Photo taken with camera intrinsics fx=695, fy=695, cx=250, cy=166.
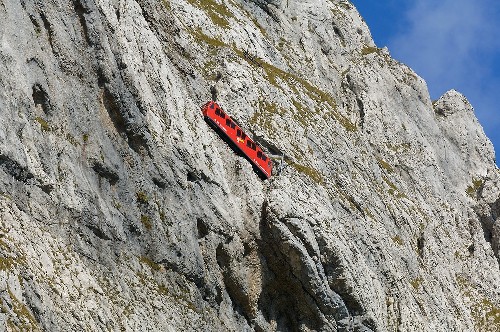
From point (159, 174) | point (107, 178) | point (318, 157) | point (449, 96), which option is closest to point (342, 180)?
point (318, 157)

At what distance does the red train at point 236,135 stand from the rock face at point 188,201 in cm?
86

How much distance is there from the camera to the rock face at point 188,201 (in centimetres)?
3447

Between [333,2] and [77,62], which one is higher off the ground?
[333,2]

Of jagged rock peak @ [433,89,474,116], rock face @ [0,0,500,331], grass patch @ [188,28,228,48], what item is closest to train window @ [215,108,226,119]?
rock face @ [0,0,500,331]

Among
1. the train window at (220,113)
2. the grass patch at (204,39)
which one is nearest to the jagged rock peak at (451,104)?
the grass patch at (204,39)

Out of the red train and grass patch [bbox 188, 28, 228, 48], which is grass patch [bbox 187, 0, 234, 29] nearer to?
grass patch [bbox 188, 28, 228, 48]

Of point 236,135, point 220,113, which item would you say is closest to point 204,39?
→ point 220,113

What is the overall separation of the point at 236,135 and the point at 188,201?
33.5 ft

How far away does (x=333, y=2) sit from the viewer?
121 metres

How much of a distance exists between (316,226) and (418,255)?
2300 centimetres

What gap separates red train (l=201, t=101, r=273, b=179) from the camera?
5325 cm

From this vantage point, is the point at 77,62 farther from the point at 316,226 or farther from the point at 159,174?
the point at 316,226

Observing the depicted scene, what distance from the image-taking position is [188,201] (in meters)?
Answer: 45.4

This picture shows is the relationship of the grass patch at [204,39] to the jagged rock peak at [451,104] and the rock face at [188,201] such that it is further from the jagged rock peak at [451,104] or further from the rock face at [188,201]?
the jagged rock peak at [451,104]
